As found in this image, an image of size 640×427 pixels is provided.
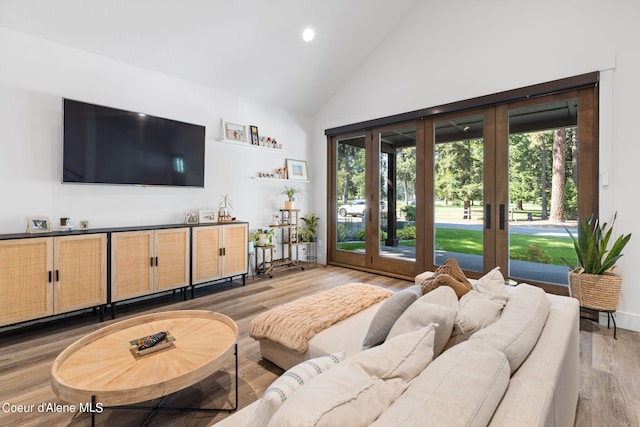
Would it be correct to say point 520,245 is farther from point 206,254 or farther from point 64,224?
point 64,224

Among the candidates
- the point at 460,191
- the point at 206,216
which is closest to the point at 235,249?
the point at 206,216

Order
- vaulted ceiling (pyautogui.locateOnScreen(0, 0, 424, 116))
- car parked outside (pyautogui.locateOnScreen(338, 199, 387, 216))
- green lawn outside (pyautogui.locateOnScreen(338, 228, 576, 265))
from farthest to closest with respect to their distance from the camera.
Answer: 1. car parked outside (pyautogui.locateOnScreen(338, 199, 387, 216))
2. green lawn outside (pyautogui.locateOnScreen(338, 228, 576, 265))
3. vaulted ceiling (pyautogui.locateOnScreen(0, 0, 424, 116))

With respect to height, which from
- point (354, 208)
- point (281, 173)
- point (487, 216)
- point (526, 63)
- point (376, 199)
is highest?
point (526, 63)

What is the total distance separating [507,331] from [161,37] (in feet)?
13.7

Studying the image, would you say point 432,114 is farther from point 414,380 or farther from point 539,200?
point 414,380

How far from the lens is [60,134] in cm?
309

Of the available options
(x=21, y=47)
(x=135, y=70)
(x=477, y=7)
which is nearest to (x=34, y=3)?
(x=21, y=47)

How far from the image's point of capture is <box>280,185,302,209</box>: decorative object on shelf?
199 inches

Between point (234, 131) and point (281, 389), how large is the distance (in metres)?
4.25

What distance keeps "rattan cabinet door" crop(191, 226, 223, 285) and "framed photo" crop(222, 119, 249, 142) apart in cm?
143

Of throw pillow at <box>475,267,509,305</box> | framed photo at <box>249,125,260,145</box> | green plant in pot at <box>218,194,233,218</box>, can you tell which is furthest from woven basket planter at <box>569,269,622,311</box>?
framed photo at <box>249,125,260,145</box>

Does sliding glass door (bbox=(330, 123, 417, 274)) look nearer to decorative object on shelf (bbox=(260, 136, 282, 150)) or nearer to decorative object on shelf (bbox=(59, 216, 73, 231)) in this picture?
decorative object on shelf (bbox=(260, 136, 282, 150))

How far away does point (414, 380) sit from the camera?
856 mm

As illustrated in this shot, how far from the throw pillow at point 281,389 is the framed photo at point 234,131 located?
13.1 feet
